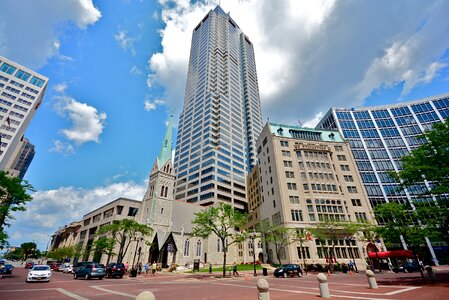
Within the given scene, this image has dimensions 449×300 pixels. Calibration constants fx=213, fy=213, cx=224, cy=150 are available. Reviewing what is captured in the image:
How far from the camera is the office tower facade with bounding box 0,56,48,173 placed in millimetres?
78875

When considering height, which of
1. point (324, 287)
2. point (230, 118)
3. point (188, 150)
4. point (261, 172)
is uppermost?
point (230, 118)

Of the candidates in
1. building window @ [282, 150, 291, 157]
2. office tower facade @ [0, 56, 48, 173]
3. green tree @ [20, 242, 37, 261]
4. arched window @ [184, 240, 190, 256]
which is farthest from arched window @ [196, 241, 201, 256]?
green tree @ [20, 242, 37, 261]

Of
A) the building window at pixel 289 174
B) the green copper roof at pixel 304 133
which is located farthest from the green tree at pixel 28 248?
the green copper roof at pixel 304 133

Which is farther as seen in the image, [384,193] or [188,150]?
[188,150]

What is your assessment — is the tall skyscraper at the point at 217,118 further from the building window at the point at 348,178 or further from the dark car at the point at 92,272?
the dark car at the point at 92,272

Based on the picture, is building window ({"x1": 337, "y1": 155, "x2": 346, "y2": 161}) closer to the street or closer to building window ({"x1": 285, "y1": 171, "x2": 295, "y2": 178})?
building window ({"x1": 285, "y1": 171, "x2": 295, "y2": 178})

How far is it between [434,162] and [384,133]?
71119 millimetres

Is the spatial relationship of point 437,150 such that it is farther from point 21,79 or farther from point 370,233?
point 21,79

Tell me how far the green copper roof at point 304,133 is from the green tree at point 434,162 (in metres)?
42.2

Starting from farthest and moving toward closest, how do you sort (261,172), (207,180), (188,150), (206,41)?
(206,41), (188,150), (207,180), (261,172)

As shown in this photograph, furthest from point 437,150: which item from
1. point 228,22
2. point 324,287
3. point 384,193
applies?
point 228,22

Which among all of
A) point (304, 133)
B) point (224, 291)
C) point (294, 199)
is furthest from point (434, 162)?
point (304, 133)

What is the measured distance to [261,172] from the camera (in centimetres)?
6247

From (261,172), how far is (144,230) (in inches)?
1371
